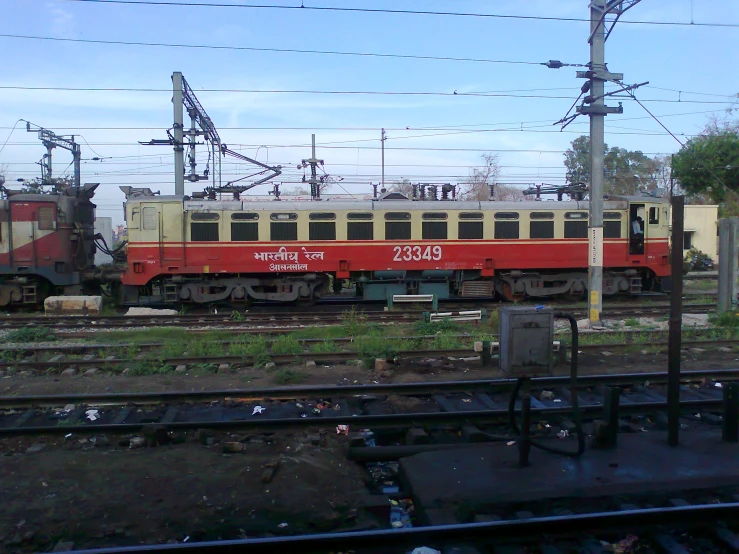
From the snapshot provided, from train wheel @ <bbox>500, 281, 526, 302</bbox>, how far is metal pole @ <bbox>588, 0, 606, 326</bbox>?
17.1 ft

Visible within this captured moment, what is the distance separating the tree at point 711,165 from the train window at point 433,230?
20803mm

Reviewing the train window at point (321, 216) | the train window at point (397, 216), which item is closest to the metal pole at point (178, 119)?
the train window at point (321, 216)

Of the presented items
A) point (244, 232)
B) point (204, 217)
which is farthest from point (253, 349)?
point (204, 217)

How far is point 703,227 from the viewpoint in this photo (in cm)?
3431

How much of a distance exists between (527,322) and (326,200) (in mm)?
13544

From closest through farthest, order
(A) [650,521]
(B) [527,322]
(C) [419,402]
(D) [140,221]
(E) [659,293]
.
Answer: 1. (A) [650,521]
2. (B) [527,322]
3. (C) [419,402]
4. (D) [140,221]
5. (E) [659,293]

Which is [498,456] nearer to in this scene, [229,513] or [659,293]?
[229,513]

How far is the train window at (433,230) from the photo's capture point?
18.3m

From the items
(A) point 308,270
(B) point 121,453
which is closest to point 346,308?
(A) point 308,270

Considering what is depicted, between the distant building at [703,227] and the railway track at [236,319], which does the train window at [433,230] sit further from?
the distant building at [703,227]

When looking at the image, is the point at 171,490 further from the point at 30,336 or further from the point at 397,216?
the point at 397,216

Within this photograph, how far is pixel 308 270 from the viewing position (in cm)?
1798

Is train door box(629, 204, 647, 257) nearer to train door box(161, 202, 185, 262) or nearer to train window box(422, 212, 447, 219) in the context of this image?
train window box(422, 212, 447, 219)

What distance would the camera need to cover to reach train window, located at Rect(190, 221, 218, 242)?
17766 mm
